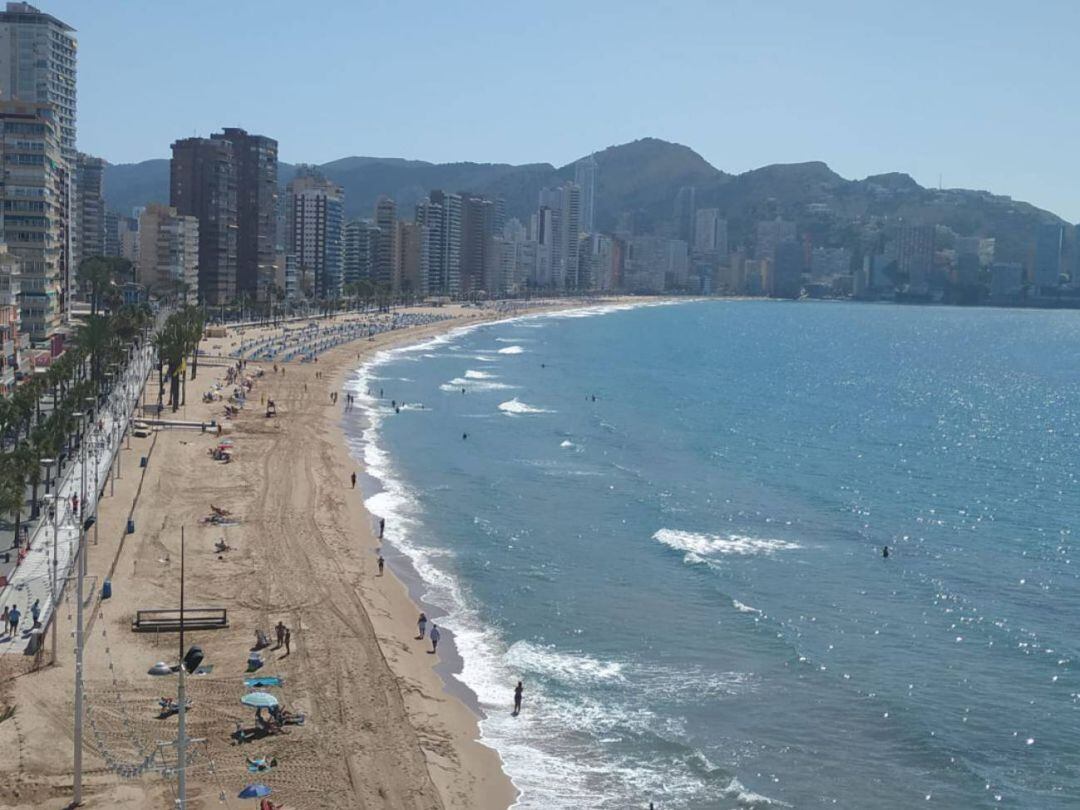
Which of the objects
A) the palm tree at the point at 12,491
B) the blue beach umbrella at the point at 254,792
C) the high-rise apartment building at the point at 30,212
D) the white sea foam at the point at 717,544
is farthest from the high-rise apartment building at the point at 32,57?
the blue beach umbrella at the point at 254,792

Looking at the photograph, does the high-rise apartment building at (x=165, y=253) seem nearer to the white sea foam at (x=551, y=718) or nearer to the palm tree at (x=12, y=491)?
the palm tree at (x=12, y=491)

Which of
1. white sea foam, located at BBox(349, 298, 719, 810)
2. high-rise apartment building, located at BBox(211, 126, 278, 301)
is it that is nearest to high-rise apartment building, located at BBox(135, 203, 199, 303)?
high-rise apartment building, located at BBox(211, 126, 278, 301)

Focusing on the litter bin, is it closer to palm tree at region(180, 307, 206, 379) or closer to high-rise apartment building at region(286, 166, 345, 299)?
palm tree at region(180, 307, 206, 379)

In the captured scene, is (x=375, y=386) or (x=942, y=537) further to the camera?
(x=375, y=386)

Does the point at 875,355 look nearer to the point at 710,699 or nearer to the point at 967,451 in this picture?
the point at 967,451

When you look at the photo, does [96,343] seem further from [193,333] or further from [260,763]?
[260,763]

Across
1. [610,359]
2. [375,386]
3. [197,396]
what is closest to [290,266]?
[610,359]

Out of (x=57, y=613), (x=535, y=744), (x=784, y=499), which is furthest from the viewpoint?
(x=784, y=499)
